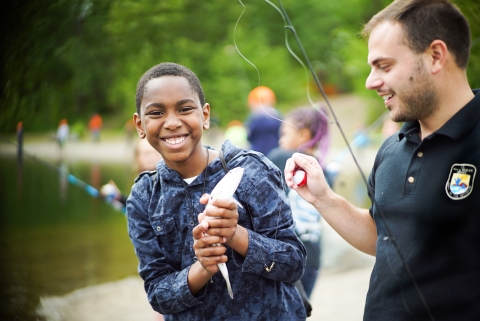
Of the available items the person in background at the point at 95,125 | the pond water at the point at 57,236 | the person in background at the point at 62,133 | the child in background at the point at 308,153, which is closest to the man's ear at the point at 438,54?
the child in background at the point at 308,153

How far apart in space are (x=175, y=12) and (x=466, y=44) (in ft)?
9.18

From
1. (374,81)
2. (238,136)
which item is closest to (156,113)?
(374,81)

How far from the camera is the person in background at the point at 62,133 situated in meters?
3.59

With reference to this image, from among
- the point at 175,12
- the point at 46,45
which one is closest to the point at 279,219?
the point at 46,45

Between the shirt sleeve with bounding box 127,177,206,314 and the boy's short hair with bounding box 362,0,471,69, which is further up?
the boy's short hair with bounding box 362,0,471,69

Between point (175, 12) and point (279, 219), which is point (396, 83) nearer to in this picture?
point (279, 219)

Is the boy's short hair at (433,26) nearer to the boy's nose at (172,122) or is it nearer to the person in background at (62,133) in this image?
the boy's nose at (172,122)

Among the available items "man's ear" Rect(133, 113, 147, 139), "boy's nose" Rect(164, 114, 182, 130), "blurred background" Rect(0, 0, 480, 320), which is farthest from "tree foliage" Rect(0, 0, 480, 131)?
"man's ear" Rect(133, 113, 147, 139)

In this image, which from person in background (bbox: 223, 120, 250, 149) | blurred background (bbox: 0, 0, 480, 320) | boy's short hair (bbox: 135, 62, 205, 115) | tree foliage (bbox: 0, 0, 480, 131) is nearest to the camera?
boy's short hair (bbox: 135, 62, 205, 115)

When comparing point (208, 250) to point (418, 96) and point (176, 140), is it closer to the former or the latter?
point (176, 140)

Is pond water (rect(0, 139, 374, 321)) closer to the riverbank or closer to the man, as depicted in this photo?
the riverbank

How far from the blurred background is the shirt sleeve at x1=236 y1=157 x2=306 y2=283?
0.37 metres

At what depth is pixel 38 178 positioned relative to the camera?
11.9 ft

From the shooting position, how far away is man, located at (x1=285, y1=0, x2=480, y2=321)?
4.91 feet
